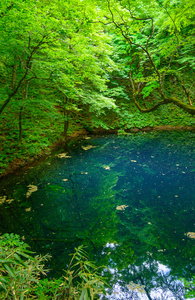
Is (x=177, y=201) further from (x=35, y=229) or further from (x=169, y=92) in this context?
(x=169, y=92)

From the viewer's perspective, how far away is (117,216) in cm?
372

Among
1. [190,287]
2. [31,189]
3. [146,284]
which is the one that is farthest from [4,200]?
[190,287]

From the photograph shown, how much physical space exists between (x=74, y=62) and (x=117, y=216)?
499 cm

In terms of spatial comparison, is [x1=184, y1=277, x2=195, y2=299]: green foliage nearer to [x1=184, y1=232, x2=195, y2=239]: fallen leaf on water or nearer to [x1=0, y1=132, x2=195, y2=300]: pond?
[x1=0, y1=132, x2=195, y2=300]: pond

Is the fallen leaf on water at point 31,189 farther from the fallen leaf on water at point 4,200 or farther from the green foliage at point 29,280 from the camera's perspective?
the green foliage at point 29,280

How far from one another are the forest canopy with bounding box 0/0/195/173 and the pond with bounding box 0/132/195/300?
175cm

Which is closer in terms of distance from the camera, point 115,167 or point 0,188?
point 0,188

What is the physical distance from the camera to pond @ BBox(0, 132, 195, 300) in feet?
8.11

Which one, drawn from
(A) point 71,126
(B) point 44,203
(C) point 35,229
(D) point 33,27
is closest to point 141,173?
(B) point 44,203

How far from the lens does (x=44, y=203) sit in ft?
13.8

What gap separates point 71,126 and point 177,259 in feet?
31.0

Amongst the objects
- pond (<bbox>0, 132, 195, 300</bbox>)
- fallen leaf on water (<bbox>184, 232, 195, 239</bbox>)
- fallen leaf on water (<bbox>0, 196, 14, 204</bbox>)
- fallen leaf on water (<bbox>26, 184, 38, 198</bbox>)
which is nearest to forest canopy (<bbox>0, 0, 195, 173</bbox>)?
fallen leaf on water (<bbox>26, 184, 38, 198</bbox>)

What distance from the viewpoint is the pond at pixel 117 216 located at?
8.11 feet

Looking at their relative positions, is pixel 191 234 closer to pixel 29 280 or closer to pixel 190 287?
pixel 190 287
